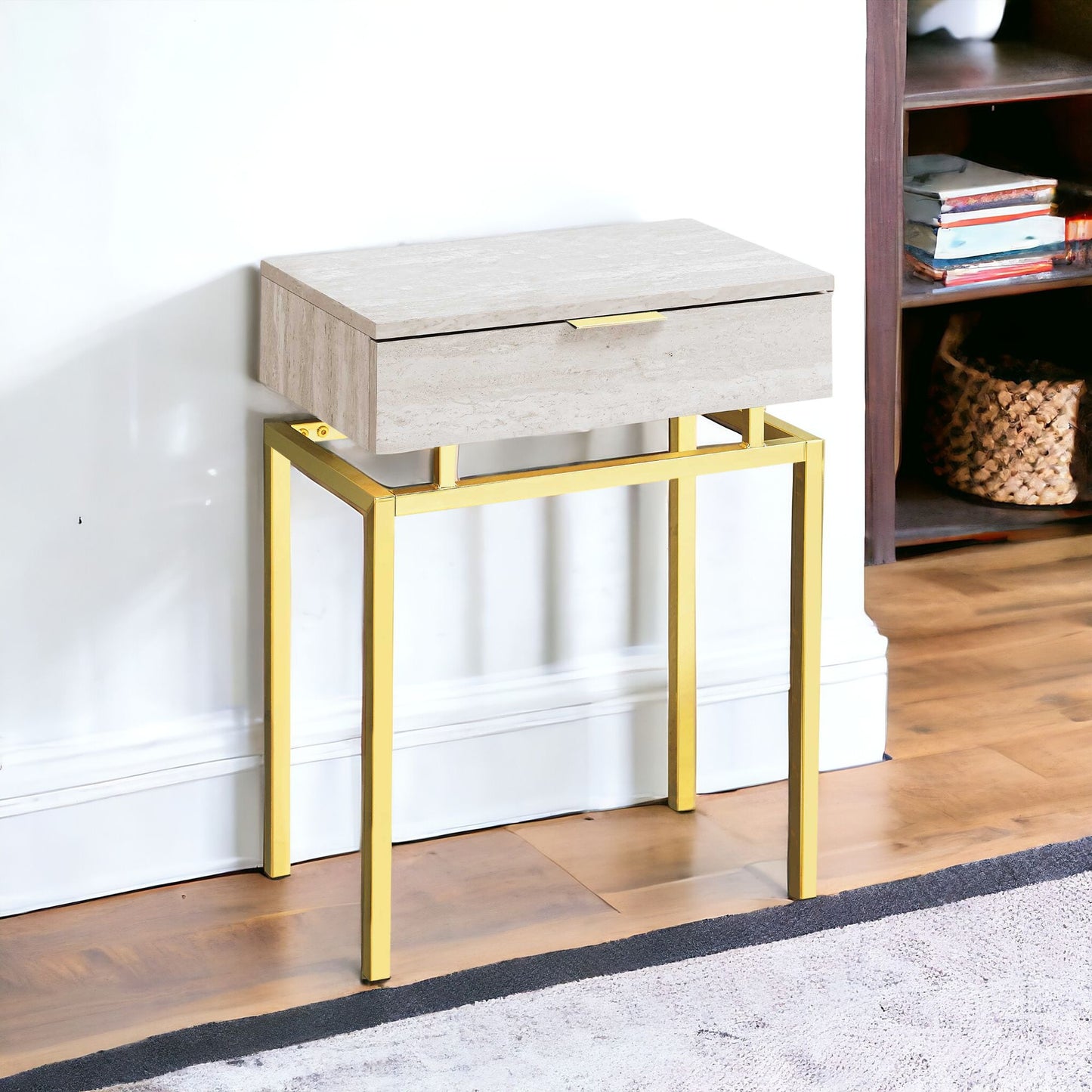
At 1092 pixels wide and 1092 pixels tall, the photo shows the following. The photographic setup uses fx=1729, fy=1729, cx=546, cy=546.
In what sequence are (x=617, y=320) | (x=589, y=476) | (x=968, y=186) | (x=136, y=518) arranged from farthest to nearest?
1. (x=968, y=186)
2. (x=136, y=518)
3. (x=589, y=476)
4. (x=617, y=320)

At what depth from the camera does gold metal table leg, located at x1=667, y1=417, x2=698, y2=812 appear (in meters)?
2.24

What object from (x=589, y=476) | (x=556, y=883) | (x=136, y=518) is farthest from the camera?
(x=556, y=883)

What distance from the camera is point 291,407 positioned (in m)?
2.11

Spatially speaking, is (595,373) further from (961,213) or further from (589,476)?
(961,213)

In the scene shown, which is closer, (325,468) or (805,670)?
(325,468)

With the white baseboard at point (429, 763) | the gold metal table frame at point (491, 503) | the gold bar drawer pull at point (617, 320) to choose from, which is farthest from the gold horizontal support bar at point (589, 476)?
the white baseboard at point (429, 763)

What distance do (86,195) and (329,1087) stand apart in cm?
100

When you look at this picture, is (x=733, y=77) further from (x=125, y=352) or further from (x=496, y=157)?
(x=125, y=352)

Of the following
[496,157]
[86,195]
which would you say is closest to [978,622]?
[496,157]

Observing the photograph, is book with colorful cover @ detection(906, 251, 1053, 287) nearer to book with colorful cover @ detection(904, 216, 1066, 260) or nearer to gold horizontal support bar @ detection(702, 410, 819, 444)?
book with colorful cover @ detection(904, 216, 1066, 260)

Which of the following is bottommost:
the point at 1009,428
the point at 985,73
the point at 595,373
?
the point at 1009,428

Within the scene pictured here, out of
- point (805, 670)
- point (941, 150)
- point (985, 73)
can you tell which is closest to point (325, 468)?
point (805, 670)

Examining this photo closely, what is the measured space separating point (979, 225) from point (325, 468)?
1794mm

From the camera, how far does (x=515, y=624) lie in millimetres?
2281
